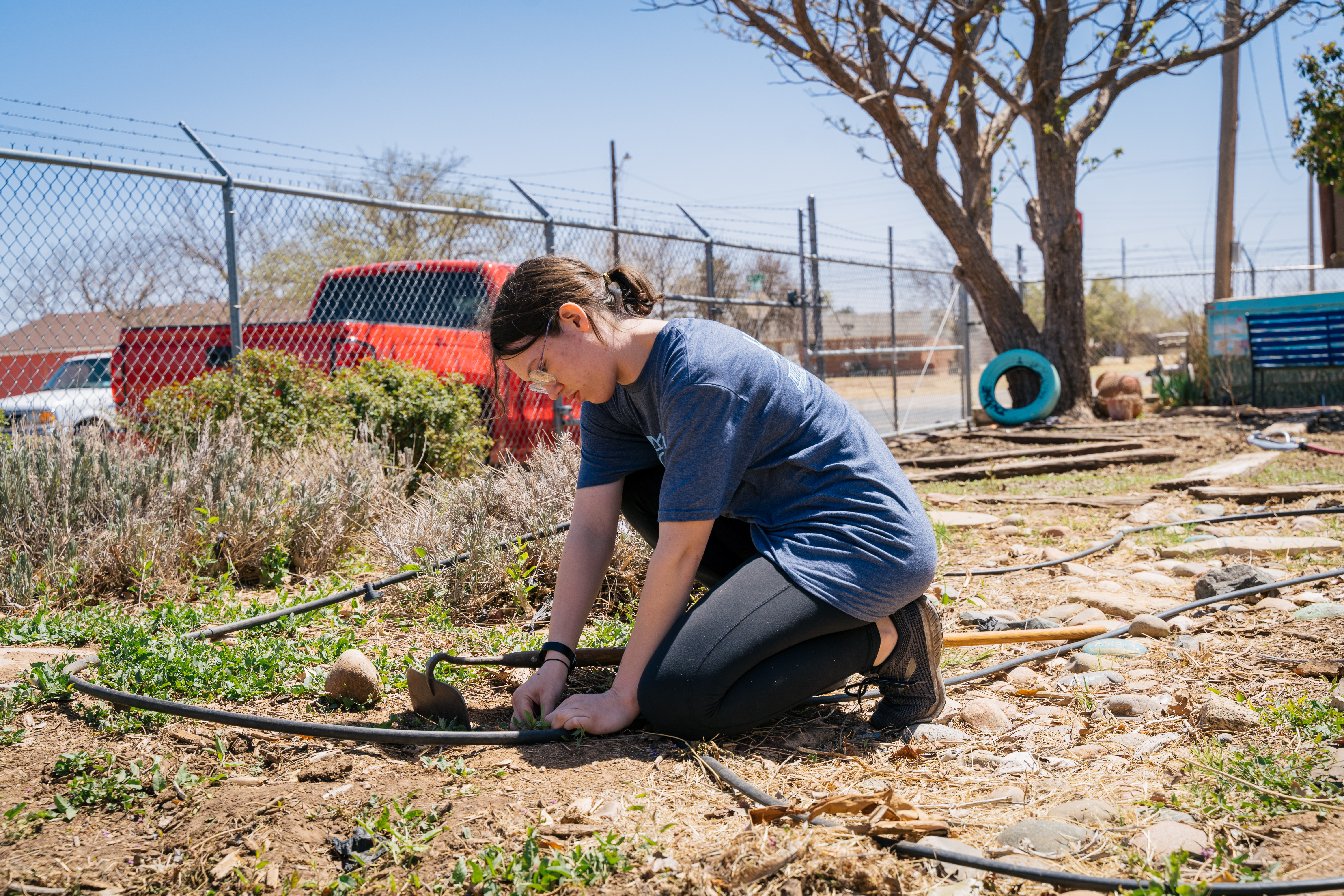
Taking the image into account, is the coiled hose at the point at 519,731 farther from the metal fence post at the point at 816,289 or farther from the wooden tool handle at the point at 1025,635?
the metal fence post at the point at 816,289

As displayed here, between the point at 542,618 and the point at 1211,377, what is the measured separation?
39.3 ft

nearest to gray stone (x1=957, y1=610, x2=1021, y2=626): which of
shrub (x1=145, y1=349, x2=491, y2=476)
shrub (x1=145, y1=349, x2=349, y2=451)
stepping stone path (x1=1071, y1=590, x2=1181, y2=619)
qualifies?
stepping stone path (x1=1071, y1=590, x2=1181, y2=619)

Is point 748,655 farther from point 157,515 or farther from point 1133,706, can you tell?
→ point 157,515

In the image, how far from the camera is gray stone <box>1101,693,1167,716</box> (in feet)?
7.86

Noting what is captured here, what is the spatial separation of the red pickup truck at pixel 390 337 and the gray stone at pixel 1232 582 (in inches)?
159

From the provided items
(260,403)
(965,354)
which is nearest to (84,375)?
(260,403)

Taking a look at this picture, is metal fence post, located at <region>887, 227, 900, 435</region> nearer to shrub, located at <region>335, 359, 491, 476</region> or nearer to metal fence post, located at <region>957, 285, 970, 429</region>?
metal fence post, located at <region>957, 285, 970, 429</region>

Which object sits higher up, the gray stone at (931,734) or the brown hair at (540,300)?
the brown hair at (540,300)

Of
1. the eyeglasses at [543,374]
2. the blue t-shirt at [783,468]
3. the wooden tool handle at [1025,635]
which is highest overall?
the eyeglasses at [543,374]

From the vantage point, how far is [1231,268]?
1394cm

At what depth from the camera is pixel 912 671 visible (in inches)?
93.8

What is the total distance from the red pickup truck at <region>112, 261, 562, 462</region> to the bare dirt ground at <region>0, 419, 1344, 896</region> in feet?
10.7

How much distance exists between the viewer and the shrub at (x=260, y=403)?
511 centimetres

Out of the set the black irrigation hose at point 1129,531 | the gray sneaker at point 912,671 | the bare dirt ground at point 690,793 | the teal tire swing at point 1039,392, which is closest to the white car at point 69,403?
the bare dirt ground at point 690,793
